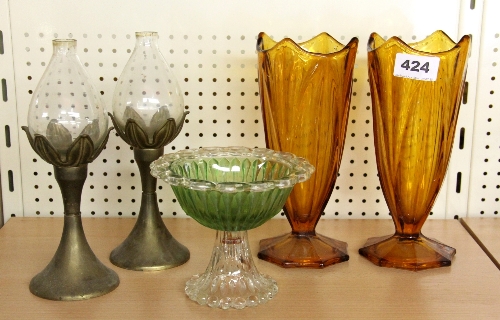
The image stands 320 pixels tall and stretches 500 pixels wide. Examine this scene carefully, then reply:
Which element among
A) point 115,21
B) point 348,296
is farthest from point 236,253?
point 115,21

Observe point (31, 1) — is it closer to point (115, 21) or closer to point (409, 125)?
point (115, 21)

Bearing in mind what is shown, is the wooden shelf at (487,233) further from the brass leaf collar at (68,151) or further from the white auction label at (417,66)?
the brass leaf collar at (68,151)

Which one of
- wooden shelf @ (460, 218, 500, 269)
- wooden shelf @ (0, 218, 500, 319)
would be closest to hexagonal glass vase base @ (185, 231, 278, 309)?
wooden shelf @ (0, 218, 500, 319)

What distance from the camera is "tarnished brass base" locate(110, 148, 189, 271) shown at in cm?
90

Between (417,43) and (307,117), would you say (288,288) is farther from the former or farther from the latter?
(417,43)

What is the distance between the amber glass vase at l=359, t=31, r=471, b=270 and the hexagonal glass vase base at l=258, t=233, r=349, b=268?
54 mm

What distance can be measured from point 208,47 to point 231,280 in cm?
46

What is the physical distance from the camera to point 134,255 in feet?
2.97

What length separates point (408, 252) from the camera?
3.08 feet

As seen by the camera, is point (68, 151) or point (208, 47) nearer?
→ point (68, 151)

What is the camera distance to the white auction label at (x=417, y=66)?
2.86 ft

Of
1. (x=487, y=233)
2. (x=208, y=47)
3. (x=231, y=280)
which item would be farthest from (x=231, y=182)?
(x=487, y=233)

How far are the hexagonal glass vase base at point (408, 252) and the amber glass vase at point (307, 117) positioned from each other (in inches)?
2.0

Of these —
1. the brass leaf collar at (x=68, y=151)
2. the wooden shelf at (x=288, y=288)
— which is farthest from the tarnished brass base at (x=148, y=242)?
the brass leaf collar at (x=68, y=151)
